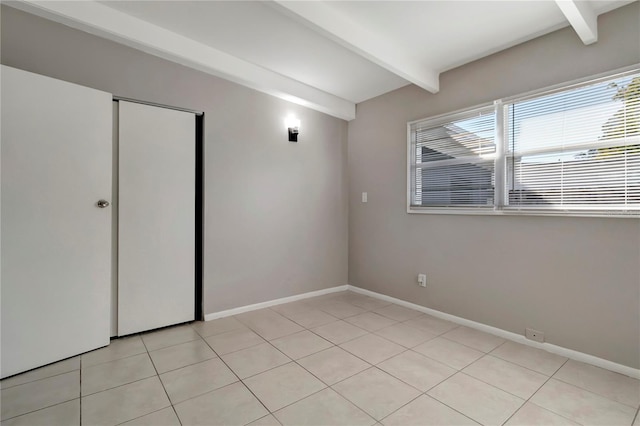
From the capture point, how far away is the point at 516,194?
2.54 metres

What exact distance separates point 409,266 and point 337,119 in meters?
2.15

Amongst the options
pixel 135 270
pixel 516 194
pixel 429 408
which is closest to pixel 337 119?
pixel 516 194

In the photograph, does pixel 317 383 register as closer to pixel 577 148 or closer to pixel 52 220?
pixel 52 220

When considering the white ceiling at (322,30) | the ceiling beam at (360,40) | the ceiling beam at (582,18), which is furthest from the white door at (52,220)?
the ceiling beam at (582,18)

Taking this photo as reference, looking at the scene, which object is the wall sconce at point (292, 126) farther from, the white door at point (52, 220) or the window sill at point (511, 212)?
the white door at point (52, 220)

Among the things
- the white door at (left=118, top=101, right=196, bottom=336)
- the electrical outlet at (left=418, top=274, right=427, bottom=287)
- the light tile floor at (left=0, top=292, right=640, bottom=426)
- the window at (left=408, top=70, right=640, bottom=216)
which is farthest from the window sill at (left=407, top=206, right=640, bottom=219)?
the white door at (left=118, top=101, right=196, bottom=336)

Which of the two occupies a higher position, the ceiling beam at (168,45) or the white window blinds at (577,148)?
the ceiling beam at (168,45)

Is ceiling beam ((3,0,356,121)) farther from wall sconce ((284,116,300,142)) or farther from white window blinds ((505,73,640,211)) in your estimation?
white window blinds ((505,73,640,211))

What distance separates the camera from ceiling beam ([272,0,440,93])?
2029mm

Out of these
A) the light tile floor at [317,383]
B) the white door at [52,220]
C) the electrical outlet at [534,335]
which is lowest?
the light tile floor at [317,383]

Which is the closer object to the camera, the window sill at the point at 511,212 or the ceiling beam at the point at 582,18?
the ceiling beam at the point at 582,18

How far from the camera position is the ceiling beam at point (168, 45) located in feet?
6.79

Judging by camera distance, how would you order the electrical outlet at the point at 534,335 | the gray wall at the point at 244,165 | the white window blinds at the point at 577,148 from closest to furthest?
the white window blinds at the point at 577,148, the gray wall at the point at 244,165, the electrical outlet at the point at 534,335

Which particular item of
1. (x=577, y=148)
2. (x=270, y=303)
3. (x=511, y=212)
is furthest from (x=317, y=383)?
(x=577, y=148)
